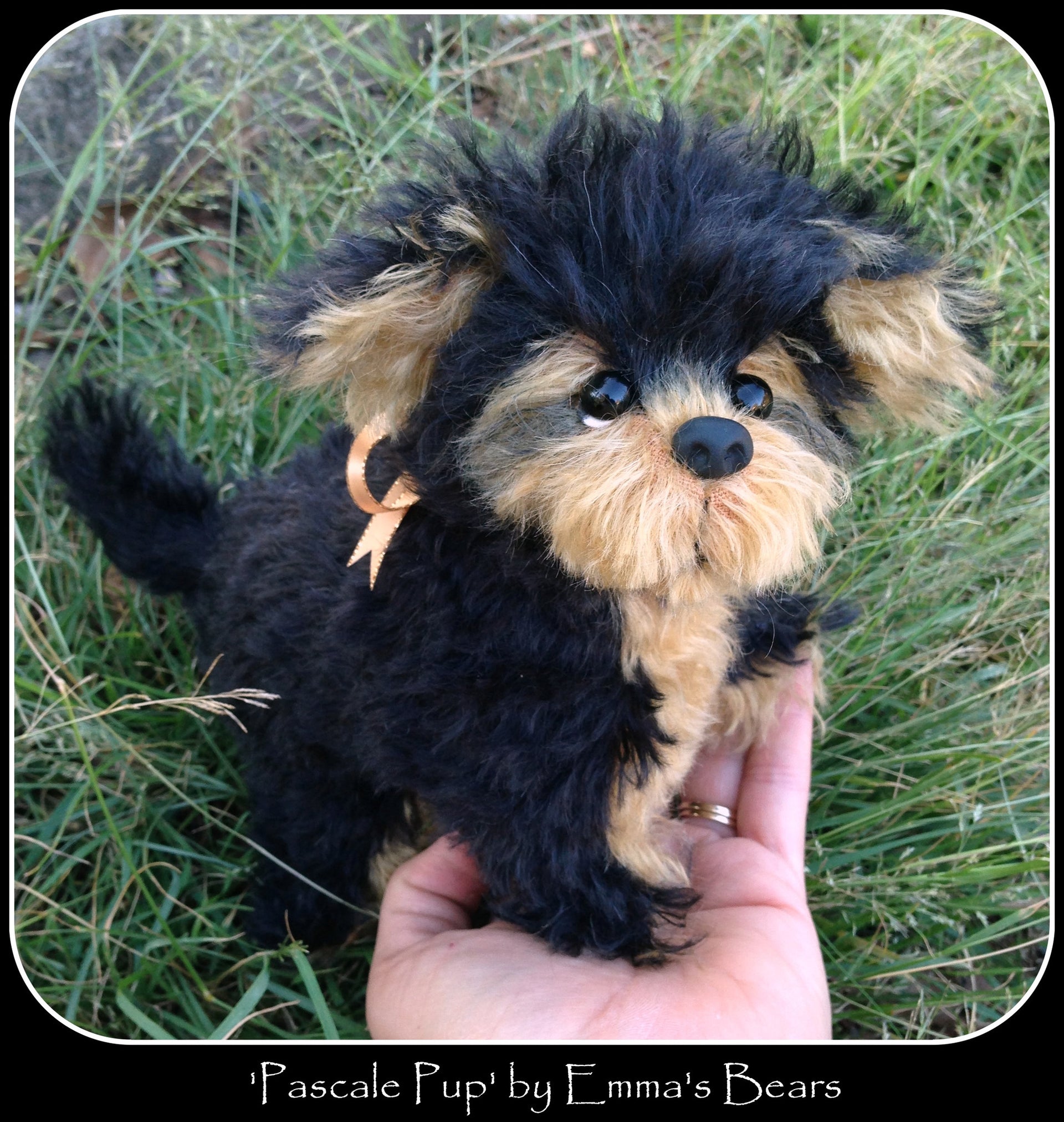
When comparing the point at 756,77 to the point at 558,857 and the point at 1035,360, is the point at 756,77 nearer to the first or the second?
the point at 1035,360

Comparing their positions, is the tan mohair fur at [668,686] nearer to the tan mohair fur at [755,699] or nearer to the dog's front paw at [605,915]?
the dog's front paw at [605,915]

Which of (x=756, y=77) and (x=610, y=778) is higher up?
(x=756, y=77)

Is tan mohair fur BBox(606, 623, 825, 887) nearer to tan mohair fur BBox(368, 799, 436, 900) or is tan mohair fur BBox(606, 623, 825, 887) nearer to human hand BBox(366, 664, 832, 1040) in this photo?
human hand BBox(366, 664, 832, 1040)

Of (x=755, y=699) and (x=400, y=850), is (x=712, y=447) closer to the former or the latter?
(x=755, y=699)

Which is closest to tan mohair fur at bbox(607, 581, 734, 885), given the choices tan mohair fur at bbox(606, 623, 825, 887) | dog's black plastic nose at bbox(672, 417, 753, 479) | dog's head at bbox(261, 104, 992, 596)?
tan mohair fur at bbox(606, 623, 825, 887)

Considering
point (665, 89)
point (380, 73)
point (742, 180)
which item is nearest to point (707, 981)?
point (742, 180)
